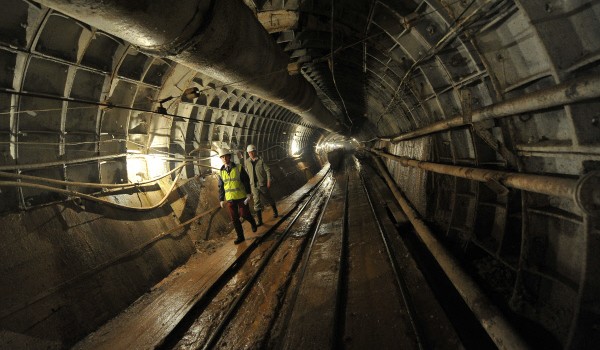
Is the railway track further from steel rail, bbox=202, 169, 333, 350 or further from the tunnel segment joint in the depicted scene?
the tunnel segment joint

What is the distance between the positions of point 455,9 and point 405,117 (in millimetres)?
5394

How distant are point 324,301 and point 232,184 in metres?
3.88

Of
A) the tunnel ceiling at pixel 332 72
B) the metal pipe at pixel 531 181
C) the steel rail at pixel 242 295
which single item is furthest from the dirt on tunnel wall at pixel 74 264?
the metal pipe at pixel 531 181

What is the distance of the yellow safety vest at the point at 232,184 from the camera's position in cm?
686

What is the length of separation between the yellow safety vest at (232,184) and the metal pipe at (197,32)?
2758mm

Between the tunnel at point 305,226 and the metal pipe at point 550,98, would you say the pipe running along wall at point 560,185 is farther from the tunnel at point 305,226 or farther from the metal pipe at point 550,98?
the metal pipe at point 550,98

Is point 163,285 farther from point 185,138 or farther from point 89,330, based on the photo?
point 185,138

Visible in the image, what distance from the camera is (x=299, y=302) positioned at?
13.3 feet

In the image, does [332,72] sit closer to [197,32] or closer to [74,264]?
[197,32]

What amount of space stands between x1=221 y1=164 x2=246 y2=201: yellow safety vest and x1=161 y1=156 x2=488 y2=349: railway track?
4.22ft

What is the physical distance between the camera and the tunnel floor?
10.7 ft

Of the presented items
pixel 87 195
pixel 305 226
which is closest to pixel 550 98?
pixel 305 226

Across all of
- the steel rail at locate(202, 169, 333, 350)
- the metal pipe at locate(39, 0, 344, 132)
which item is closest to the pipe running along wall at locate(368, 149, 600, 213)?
the metal pipe at locate(39, 0, 344, 132)

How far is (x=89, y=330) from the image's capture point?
14.3 feet
